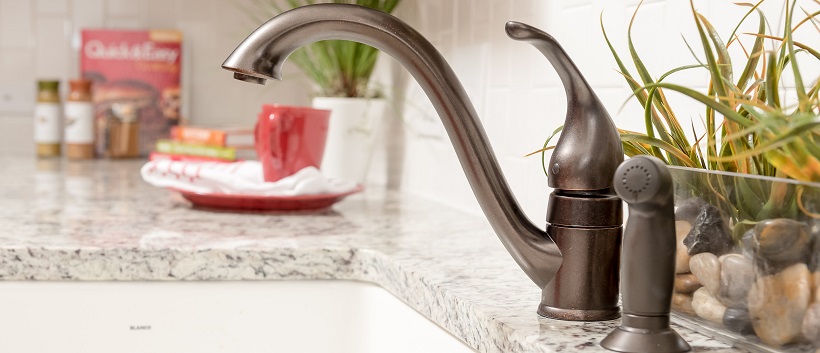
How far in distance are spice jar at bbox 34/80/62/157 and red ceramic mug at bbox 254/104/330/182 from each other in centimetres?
94

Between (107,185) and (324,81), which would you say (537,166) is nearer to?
(324,81)

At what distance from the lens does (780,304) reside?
1.77 ft

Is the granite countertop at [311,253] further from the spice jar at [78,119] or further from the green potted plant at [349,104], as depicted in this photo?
the spice jar at [78,119]

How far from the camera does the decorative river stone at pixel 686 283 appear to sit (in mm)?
623

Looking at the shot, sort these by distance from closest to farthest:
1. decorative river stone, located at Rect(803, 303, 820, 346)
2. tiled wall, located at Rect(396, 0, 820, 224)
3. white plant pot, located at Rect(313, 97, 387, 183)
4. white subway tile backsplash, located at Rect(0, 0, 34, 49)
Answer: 1. decorative river stone, located at Rect(803, 303, 820, 346)
2. tiled wall, located at Rect(396, 0, 820, 224)
3. white plant pot, located at Rect(313, 97, 387, 183)
4. white subway tile backsplash, located at Rect(0, 0, 34, 49)

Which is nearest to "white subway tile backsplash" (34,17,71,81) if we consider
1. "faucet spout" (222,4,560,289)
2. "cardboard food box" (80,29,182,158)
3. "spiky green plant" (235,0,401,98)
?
"cardboard food box" (80,29,182,158)

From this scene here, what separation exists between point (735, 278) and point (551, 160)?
0.17 meters

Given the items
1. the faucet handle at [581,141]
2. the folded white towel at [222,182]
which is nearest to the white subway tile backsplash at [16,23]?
the folded white towel at [222,182]

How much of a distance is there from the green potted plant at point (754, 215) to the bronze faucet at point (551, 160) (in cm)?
4

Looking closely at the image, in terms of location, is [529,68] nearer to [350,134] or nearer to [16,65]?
[350,134]

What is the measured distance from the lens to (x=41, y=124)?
2148 millimetres

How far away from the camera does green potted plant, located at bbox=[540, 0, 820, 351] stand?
53cm

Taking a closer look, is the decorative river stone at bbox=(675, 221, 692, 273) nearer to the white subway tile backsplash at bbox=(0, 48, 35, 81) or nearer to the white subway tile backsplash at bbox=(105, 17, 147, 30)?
the white subway tile backsplash at bbox=(105, 17, 147, 30)

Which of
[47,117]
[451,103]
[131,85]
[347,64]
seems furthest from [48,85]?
[451,103]
